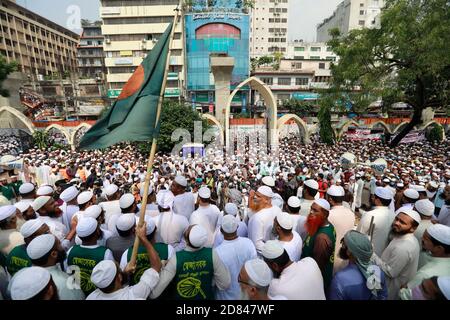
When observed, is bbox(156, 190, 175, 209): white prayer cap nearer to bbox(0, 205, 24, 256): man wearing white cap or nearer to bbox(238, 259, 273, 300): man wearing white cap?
bbox(0, 205, 24, 256): man wearing white cap

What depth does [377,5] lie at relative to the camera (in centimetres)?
5475

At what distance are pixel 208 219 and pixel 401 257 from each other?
213 centimetres

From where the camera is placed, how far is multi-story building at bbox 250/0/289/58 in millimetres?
58031

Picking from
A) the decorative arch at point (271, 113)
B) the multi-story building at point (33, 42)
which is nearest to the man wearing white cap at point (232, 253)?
the decorative arch at point (271, 113)

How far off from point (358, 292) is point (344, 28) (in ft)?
237

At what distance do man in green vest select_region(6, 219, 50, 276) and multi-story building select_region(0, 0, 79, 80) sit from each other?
163 ft

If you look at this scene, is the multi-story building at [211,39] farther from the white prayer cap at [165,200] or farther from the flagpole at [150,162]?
the flagpole at [150,162]

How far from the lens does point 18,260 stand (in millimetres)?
2420

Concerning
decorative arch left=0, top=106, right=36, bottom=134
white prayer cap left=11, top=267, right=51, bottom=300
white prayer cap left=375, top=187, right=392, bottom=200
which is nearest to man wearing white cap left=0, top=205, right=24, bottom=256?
white prayer cap left=11, top=267, right=51, bottom=300

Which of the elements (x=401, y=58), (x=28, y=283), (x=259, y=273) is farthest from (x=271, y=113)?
(x=28, y=283)

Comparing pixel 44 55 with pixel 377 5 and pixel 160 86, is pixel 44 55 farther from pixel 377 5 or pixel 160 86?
pixel 377 5

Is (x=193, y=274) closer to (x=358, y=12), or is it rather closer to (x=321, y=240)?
(x=321, y=240)

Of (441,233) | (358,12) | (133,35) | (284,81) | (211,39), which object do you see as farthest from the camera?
(358,12)
